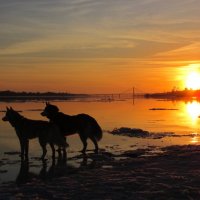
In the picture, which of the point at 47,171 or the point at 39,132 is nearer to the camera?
the point at 47,171

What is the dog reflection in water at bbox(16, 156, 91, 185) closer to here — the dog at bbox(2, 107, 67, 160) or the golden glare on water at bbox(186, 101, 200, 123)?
the dog at bbox(2, 107, 67, 160)

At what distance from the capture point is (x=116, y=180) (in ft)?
30.8

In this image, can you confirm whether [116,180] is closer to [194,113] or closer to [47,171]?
[47,171]

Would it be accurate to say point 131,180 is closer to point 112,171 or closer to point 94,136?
point 112,171

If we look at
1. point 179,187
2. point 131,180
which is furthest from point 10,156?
point 179,187

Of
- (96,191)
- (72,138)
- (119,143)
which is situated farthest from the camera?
(72,138)

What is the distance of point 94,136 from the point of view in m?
15.5

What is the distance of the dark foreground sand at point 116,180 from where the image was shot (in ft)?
26.6

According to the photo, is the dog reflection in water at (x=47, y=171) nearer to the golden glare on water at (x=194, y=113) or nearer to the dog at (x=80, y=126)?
the dog at (x=80, y=126)

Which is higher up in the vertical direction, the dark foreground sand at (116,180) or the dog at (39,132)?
the dog at (39,132)

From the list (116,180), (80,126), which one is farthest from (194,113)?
(116,180)

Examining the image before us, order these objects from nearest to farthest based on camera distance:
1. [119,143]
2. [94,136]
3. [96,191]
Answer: [96,191] → [94,136] → [119,143]

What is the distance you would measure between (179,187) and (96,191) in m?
1.75

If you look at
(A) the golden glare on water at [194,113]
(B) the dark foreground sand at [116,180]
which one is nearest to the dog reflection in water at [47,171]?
(B) the dark foreground sand at [116,180]
